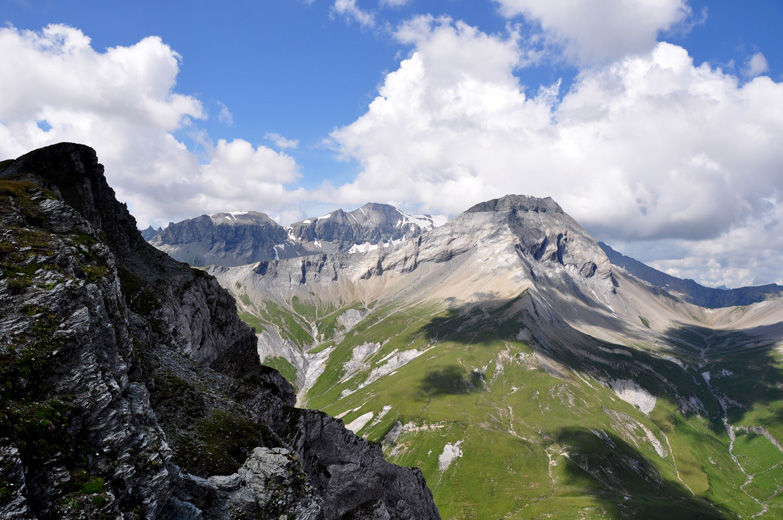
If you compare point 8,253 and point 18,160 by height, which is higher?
point 18,160

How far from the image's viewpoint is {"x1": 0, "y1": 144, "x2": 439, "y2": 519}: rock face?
58.3ft

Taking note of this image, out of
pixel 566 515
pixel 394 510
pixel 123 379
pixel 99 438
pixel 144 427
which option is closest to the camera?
pixel 99 438

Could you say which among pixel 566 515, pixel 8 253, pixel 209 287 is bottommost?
pixel 566 515

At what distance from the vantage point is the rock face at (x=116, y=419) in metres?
17.8

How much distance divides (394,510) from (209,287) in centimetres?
5188

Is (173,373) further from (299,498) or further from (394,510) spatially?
(394,510)

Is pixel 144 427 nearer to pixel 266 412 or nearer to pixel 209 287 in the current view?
pixel 266 412

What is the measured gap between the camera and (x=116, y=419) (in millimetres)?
21469

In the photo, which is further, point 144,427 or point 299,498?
point 299,498

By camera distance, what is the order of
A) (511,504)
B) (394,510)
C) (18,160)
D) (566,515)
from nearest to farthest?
1. (394,510)
2. (18,160)
3. (566,515)
4. (511,504)

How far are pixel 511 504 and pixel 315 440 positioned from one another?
6929 inches

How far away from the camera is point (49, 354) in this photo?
2103 centimetres

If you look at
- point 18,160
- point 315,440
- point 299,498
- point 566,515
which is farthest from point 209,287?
point 566,515

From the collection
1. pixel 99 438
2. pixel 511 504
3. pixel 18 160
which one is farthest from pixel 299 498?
pixel 511 504
